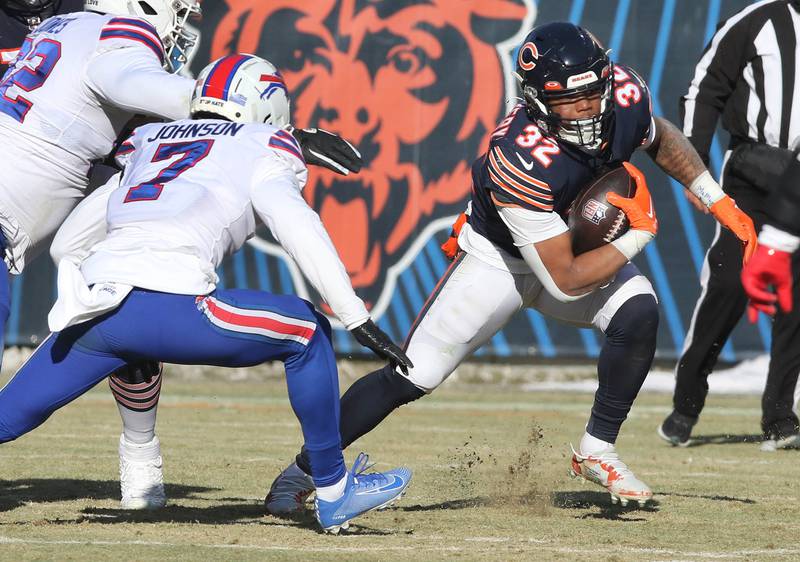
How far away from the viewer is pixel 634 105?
16.4ft

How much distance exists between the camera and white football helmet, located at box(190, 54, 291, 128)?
4336 mm

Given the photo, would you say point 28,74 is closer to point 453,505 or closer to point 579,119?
point 579,119

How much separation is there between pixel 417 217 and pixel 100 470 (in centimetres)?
493

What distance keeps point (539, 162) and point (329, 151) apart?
2.64ft

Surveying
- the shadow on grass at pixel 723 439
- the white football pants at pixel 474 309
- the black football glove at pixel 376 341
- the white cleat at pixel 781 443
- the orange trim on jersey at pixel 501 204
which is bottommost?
the shadow on grass at pixel 723 439

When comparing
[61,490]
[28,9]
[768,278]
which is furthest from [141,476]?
[768,278]

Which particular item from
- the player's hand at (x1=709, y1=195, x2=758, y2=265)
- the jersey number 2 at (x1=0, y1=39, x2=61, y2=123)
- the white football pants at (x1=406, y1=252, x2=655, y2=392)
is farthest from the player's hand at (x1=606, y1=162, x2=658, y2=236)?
the jersey number 2 at (x1=0, y1=39, x2=61, y2=123)

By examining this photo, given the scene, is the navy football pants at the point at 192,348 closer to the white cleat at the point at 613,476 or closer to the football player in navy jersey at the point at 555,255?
the football player in navy jersey at the point at 555,255

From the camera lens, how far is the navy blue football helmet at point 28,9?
540cm

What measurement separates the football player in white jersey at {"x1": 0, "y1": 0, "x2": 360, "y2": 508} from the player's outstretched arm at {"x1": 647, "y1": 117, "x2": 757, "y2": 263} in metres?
1.86

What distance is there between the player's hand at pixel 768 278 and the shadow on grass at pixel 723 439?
11.3 ft

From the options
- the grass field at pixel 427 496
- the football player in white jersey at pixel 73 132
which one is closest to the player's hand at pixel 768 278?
the grass field at pixel 427 496

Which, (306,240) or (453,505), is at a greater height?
(306,240)

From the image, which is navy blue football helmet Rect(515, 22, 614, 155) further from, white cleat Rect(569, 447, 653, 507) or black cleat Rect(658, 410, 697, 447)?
black cleat Rect(658, 410, 697, 447)
